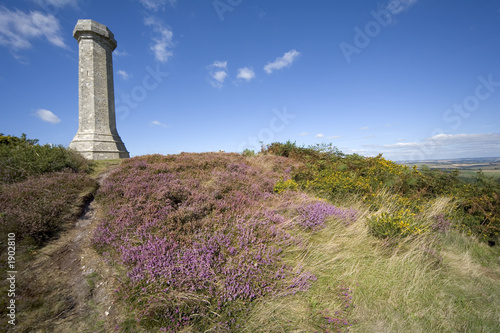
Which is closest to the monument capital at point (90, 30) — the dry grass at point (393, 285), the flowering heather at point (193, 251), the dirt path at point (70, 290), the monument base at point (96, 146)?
the monument base at point (96, 146)

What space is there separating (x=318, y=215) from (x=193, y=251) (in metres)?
2.90

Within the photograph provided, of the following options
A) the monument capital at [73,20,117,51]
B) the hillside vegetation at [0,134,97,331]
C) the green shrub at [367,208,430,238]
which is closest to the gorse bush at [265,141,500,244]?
the green shrub at [367,208,430,238]

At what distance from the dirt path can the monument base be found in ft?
36.1

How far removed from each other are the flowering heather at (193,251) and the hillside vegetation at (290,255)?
2 cm

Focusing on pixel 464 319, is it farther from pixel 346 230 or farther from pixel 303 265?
pixel 303 265

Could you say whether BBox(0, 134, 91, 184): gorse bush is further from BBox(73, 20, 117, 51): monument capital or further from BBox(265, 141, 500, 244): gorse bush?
BBox(73, 20, 117, 51): monument capital

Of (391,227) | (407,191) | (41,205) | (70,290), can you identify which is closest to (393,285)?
(391,227)

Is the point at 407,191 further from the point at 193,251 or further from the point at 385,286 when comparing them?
the point at 193,251

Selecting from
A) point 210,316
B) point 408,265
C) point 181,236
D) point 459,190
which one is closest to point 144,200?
point 181,236

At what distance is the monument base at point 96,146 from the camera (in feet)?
42.3

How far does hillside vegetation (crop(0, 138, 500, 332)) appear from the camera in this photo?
2719 millimetres

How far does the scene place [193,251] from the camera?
321 centimetres

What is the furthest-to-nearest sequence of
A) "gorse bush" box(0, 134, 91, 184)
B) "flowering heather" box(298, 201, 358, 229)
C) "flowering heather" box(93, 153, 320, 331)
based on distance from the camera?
"gorse bush" box(0, 134, 91, 184), "flowering heather" box(298, 201, 358, 229), "flowering heather" box(93, 153, 320, 331)

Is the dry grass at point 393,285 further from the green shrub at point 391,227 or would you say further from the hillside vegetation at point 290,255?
the green shrub at point 391,227
